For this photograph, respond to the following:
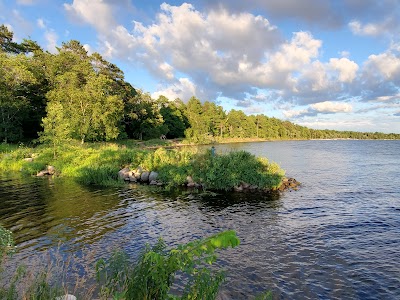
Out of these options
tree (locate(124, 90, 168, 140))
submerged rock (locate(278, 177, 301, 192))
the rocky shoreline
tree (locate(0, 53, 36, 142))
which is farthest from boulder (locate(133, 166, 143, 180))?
tree (locate(124, 90, 168, 140))

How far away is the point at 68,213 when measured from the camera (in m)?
17.4

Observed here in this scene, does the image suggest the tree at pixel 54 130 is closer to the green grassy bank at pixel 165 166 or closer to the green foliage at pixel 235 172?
the green grassy bank at pixel 165 166

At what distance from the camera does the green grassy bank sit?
2408 cm

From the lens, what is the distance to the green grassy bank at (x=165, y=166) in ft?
79.0

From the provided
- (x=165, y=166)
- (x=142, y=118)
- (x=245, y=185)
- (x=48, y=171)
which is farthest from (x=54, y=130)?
(x=142, y=118)

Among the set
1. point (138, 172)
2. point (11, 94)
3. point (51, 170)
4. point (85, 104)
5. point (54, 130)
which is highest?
point (11, 94)

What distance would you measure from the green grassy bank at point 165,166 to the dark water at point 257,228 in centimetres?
230

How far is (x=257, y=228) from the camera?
14672 millimetres

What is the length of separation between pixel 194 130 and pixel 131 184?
9565 centimetres

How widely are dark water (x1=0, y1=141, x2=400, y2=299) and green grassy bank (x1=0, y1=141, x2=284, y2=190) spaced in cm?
230

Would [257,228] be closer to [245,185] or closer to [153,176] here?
[245,185]

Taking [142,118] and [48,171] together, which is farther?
[142,118]

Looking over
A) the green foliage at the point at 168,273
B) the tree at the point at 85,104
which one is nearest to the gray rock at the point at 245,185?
the green foliage at the point at 168,273

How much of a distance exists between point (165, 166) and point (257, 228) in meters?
14.4
